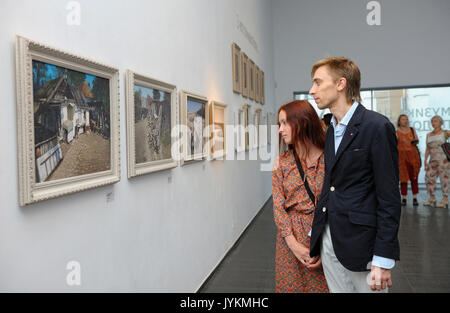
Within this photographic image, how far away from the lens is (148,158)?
3246 millimetres

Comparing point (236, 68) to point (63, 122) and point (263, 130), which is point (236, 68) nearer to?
point (263, 130)

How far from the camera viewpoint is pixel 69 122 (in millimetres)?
2119

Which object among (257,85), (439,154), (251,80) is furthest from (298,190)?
(439,154)

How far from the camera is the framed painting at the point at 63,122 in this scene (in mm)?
1768

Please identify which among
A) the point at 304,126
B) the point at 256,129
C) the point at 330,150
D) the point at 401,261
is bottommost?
the point at 401,261

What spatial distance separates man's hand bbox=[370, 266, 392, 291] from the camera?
1.92 meters

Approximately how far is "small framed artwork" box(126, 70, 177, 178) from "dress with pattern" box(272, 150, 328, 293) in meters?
1.11

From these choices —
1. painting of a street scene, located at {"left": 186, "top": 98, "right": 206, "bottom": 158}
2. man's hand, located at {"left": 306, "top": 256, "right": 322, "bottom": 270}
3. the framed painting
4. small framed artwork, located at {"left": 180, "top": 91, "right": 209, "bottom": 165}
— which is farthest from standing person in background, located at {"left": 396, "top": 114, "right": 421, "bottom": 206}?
the framed painting

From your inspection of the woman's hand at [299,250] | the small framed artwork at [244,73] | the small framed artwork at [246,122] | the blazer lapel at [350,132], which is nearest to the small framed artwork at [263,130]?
the small framed artwork at [246,122]

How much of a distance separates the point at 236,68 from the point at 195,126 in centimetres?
297
